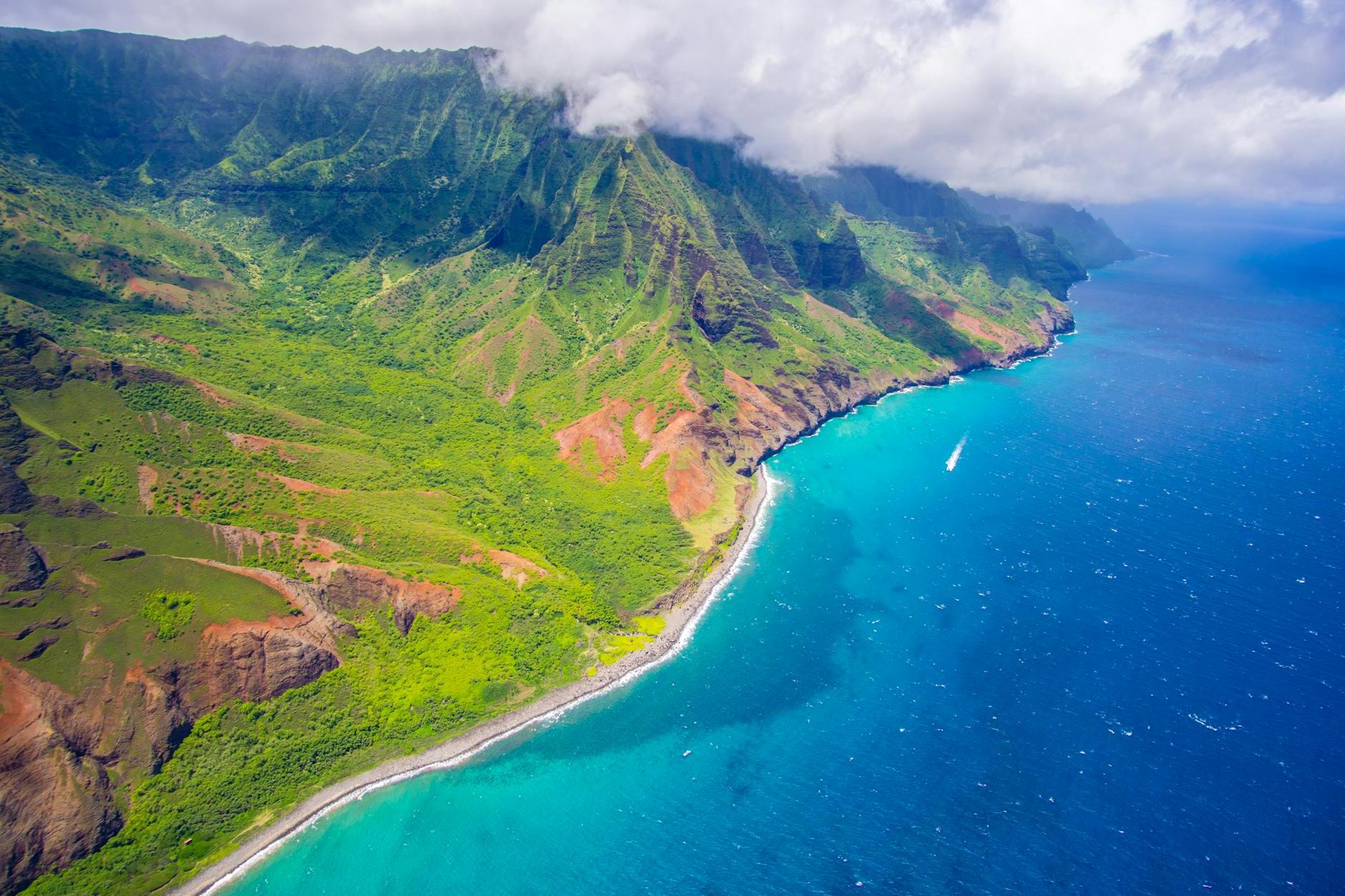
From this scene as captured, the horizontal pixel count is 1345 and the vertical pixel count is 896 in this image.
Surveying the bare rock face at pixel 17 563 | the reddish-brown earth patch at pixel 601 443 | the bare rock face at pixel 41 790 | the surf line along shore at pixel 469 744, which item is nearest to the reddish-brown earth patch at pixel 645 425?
the reddish-brown earth patch at pixel 601 443

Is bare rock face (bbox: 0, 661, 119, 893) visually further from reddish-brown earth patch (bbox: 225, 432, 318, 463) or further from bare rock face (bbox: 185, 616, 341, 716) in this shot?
reddish-brown earth patch (bbox: 225, 432, 318, 463)

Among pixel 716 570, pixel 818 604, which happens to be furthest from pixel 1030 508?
pixel 716 570

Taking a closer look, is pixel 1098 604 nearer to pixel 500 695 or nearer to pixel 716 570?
pixel 716 570

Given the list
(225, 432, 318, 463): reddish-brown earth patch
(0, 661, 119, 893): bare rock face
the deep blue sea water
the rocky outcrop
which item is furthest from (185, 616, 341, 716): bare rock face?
(225, 432, 318, 463): reddish-brown earth patch

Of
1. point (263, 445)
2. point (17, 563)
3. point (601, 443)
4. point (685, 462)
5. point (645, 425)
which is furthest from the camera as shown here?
point (645, 425)

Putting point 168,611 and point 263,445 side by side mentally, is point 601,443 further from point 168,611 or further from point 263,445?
point 168,611

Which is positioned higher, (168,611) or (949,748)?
(168,611)

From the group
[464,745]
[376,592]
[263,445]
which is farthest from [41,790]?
[263,445]

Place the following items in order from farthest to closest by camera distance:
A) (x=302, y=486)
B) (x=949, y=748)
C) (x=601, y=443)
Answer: (x=601, y=443)
(x=302, y=486)
(x=949, y=748)
